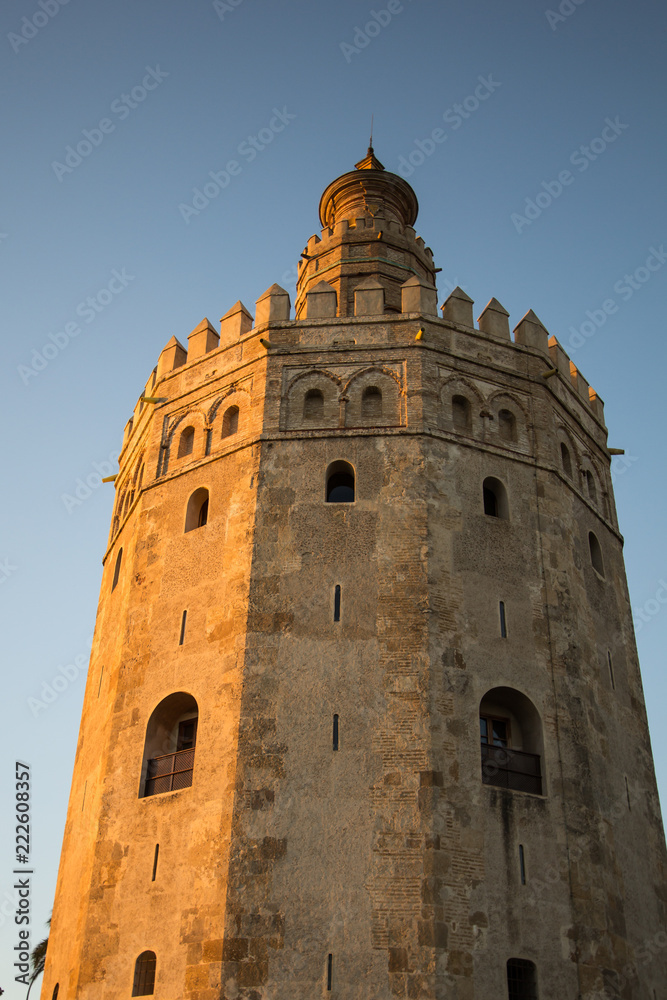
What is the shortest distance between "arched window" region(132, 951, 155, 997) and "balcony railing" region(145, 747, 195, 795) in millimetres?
2522

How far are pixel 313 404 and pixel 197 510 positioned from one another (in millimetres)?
3013

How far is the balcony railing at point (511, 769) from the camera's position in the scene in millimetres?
17234

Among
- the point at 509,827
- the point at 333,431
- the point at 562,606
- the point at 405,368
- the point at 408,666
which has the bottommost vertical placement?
the point at 509,827

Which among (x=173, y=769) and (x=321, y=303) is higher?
(x=321, y=303)

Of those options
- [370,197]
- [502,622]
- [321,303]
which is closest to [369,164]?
[370,197]

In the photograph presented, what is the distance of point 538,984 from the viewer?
15.5 meters

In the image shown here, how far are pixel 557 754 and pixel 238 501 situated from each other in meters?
7.06

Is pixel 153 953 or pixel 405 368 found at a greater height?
pixel 405 368

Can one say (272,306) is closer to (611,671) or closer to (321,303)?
(321,303)

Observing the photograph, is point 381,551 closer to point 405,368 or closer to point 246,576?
point 246,576

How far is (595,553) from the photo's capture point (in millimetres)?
21594

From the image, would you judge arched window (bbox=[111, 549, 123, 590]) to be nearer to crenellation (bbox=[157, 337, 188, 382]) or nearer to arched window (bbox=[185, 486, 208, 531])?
arched window (bbox=[185, 486, 208, 531])

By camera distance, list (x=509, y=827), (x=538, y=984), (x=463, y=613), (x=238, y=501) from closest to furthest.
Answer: (x=538, y=984) < (x=509, y=827) < (x=463, y=613) < (x=238, y=501)

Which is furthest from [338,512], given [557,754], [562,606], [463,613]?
[557,754]
